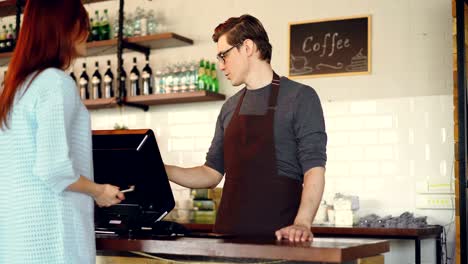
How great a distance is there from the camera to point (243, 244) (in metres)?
2.00

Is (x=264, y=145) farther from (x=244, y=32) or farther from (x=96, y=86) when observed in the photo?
(x=96, y=86)

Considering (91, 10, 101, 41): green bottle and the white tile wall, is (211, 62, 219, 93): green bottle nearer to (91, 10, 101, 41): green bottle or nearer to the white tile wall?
the white tile wall

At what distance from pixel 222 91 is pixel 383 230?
5.85ft

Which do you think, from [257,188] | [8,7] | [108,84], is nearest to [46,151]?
[257,188]

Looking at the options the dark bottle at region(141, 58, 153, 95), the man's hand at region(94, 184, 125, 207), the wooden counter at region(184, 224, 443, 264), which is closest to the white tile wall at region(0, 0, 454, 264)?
the wooden counter at region(184, 224, 443, 264)

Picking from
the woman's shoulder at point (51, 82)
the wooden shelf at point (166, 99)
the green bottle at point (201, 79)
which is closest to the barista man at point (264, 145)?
the woman's shoulder at point (51, 82)

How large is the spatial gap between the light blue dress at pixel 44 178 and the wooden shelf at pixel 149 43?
348cm

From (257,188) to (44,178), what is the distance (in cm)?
91

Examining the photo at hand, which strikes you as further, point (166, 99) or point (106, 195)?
point (166, 99)

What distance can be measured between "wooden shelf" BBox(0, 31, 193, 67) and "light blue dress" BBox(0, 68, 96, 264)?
3481 mm

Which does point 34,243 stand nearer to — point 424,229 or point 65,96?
point 65,96

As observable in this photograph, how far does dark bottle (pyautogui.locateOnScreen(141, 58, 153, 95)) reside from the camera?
18.6 feet

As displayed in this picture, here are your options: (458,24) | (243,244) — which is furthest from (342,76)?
(243,244)

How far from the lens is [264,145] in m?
2.61
